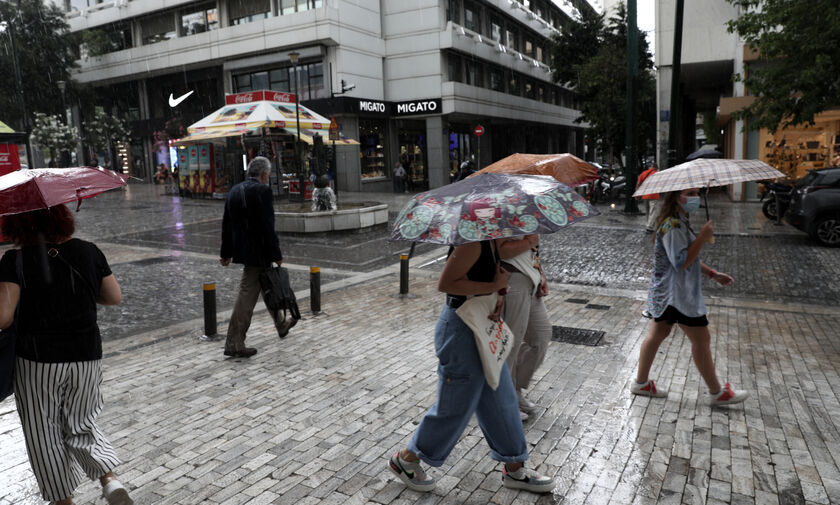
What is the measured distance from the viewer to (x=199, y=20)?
34.8m

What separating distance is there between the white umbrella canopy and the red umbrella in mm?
3468

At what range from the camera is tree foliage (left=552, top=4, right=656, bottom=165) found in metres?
28.1

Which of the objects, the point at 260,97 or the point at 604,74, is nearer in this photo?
the point at 260,97

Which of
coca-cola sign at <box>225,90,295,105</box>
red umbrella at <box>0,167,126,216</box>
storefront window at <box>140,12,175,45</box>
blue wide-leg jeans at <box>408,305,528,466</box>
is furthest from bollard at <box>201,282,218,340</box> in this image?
storefront window at <box>140,12,175,45</box>

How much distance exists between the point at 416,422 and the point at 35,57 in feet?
138

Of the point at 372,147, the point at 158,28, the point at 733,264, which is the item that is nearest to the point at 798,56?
the point at 733,264

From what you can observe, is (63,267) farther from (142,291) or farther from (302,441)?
(142,291)

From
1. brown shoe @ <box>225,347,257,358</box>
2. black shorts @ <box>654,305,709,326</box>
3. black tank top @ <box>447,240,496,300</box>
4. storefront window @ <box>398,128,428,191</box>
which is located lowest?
brown shoe @ <box>225,347,257,358</box>

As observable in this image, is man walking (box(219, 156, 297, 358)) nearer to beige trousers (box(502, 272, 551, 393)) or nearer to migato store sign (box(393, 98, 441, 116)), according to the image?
beige trousers (box(502, 272, 551, 393))

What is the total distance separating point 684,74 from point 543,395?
1044 inches

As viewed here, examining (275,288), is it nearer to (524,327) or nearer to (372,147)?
(524,327)

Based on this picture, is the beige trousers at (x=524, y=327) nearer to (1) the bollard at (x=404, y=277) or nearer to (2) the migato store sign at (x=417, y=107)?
(1) the bollard at (x=404, y=277)

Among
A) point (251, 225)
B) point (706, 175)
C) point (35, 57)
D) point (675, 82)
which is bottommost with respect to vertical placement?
point (251, 225)

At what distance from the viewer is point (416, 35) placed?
A: 31.8 m
